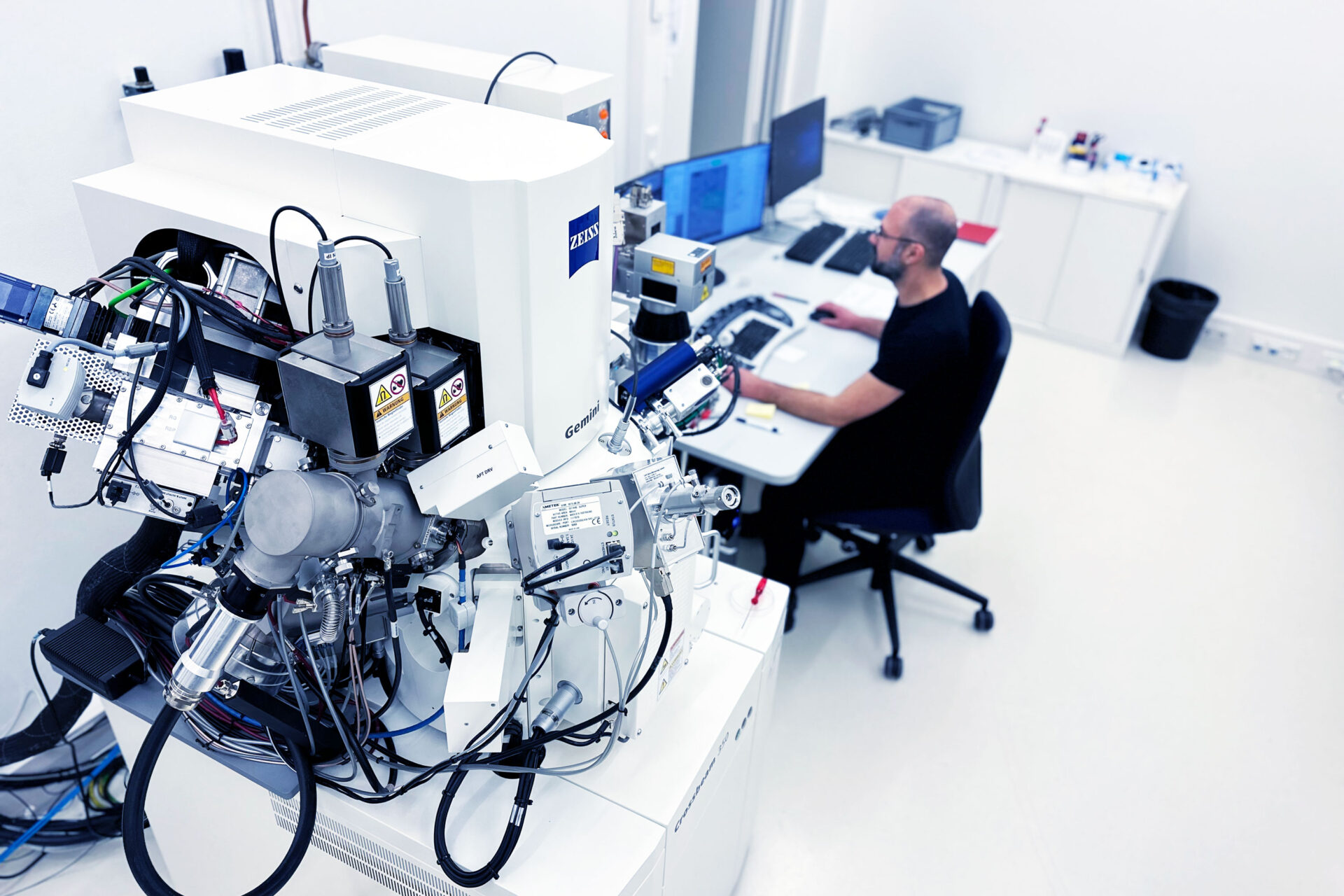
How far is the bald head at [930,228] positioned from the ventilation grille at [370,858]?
1.76 metres

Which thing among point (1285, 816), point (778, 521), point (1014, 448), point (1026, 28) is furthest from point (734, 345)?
point (1026, 28)

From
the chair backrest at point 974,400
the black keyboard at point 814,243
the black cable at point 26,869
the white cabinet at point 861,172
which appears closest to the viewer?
the black cable at point 26,869

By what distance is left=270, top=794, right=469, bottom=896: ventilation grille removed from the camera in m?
A: 1.18

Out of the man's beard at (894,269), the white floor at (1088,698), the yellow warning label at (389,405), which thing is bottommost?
the white floor at (1088,698)

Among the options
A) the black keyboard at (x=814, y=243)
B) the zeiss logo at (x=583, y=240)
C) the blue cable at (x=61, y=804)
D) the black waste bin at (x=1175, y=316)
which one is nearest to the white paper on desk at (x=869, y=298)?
the black keyboard at (x=814, y=243)

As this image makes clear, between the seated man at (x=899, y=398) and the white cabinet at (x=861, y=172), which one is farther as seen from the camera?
the white cabinet at (x=861, y=172)

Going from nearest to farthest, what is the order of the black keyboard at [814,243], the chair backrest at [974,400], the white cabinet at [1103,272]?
the chair backrest at [974,400] < the black keyboard at [814,243] < the white cabinet at [1103,272]

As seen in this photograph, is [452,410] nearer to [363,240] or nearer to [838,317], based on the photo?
[363,240]

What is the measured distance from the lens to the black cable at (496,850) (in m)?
1.09

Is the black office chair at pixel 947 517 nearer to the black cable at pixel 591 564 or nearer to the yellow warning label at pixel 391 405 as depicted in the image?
the black cable at pixel 591 564

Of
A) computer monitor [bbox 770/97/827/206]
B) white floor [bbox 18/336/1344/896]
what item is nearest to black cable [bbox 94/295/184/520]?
white floor [bbox 18/336/1344/896]

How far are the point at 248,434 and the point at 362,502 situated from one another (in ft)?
0.55

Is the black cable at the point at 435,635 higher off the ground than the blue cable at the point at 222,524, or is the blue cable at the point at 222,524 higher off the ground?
the blue cable at the point at 222,524

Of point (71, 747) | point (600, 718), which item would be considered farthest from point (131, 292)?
point (71, 747)
